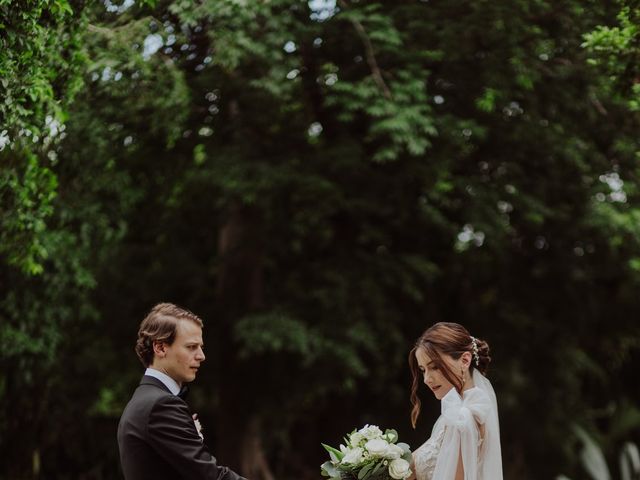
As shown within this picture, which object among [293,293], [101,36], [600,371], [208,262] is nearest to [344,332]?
[293,293]

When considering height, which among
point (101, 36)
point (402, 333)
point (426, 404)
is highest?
point (101, 36)

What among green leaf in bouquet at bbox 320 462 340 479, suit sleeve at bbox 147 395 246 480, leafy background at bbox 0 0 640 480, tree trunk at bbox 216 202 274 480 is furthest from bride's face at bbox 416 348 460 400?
tree trunk at bbox 216 202 274 480

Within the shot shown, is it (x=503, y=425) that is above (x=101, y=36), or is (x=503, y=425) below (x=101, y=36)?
below

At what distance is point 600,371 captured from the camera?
55.3ft

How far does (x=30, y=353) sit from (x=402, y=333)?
572 centimetres

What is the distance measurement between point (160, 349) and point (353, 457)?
126 centimetres

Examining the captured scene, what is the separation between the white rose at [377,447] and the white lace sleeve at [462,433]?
300 millimetres

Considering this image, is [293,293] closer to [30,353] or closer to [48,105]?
[30,353]

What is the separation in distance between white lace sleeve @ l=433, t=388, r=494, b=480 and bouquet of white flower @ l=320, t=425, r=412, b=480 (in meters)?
0.21

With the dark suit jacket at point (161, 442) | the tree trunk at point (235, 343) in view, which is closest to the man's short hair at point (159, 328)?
the dark suit jacket at point (161, 442)

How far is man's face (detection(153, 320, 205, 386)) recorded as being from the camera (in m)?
4.17

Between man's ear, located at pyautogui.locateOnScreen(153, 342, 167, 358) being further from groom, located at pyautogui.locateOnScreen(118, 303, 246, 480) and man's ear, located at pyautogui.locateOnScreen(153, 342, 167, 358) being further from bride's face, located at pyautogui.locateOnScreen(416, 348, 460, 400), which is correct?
bride's face, located at pyautogui.locateOnScreen(416, 348, 460, 400)

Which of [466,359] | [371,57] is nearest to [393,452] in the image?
[466,359]

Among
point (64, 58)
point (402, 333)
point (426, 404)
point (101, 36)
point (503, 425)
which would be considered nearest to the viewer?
point (64, 58)
